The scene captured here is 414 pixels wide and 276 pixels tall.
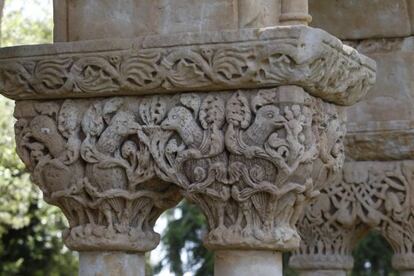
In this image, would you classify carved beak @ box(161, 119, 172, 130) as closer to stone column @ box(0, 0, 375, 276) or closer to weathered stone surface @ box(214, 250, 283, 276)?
stone column @ box(0, 0, 375, 276)

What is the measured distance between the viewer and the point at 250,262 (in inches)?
293

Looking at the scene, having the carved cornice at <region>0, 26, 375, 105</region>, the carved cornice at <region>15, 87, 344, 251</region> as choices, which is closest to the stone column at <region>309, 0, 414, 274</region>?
the carved cornice at <region>0, 26, 375, 105</region>

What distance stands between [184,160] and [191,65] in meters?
0.44

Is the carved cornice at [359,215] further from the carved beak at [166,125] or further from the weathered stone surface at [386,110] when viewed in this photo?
the carved beak at [166,125]

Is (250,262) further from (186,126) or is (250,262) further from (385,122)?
(385,122)

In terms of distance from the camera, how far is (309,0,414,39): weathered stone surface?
10805 millimetres

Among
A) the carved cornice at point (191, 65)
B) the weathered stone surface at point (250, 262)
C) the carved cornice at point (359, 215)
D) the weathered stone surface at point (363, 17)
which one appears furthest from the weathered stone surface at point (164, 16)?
the carved cornice at point (359, 215)

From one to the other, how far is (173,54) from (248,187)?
70 cm

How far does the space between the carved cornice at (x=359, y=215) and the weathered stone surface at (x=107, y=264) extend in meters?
3.38

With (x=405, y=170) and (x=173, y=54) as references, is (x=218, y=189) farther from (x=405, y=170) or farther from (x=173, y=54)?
(x=405, y=170)

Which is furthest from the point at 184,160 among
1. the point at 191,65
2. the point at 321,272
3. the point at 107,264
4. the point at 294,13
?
the point at 321,272

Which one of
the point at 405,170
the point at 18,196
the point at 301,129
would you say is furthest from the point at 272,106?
the point at 18,196

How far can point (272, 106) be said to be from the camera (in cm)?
734

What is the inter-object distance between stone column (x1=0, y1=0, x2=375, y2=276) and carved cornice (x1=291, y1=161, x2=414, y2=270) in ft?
9.51
